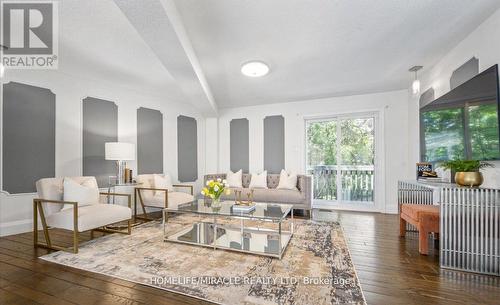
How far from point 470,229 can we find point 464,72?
1896 millimetres

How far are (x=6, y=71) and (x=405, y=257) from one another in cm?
555

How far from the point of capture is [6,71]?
10.3 ft

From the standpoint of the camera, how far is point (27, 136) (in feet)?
10.8

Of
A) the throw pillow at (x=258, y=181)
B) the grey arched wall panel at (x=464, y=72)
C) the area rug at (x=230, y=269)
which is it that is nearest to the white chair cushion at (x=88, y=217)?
the area rug at (x=230, y=269)

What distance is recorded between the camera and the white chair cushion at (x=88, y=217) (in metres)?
2.58

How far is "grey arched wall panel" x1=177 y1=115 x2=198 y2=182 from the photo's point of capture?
5.52 meters

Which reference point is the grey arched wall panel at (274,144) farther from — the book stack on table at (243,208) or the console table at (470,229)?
the console table at (470,229)

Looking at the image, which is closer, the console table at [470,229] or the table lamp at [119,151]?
the console table at [470,229]

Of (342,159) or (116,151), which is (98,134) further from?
(342,159)

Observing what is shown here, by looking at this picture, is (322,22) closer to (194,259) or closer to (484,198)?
(484,198)

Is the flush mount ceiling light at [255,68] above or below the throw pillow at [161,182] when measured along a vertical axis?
above

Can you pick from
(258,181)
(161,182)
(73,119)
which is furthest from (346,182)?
(73,119)

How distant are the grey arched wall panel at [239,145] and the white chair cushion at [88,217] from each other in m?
3.23

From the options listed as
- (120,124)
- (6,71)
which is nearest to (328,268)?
(120,124)
